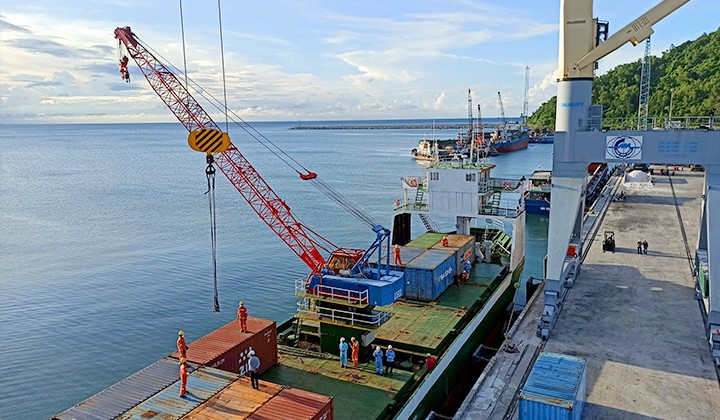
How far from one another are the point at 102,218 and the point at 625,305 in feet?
173

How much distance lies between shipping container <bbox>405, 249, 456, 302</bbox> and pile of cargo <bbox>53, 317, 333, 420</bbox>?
34.5ft

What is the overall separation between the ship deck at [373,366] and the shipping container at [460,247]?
2.45m

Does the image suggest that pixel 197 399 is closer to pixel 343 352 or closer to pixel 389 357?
pixel 343 352

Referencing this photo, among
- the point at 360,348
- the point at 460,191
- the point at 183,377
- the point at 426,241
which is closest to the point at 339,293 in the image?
the point at 360,348

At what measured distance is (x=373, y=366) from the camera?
1791 centimetres

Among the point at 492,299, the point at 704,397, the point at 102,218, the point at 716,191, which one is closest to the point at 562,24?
the point at 716,191

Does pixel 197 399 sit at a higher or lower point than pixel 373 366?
higher

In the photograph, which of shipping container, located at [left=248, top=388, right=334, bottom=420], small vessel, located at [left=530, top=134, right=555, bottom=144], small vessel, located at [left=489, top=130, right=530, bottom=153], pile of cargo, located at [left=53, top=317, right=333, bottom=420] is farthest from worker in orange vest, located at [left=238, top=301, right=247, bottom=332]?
small vessel, located at [left=530, top=134, right=555, bottom=144]

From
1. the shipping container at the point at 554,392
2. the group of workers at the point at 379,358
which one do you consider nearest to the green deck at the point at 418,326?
the group of workers at the point at 379,358

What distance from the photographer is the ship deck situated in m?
15.7

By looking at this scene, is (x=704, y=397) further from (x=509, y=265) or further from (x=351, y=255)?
(x=509, y=265)

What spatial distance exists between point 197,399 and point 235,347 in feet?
11.5

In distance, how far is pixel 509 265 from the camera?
97.8 ft

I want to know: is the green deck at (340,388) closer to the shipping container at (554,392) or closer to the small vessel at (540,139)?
the shipping container at (554,392)
